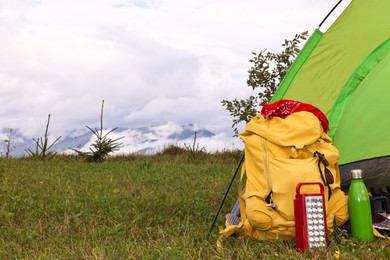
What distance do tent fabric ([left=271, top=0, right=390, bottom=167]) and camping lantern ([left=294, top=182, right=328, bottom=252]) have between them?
3.25 feet

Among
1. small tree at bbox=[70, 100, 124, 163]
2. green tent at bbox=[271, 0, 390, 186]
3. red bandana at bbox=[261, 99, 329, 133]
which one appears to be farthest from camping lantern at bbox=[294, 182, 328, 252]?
small tree at bbox=[70, 100, 124, 163]

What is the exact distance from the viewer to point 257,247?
13.5ft

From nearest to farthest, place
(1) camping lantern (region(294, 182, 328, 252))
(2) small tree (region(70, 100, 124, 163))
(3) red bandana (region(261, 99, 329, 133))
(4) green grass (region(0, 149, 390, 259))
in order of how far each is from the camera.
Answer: (1) camping lantern (region(294, 182, 328, 252)) → (4) green grass (region(0, 149, 390, 259)) → (3) red bandana (region(261, 99, 329, 133)) → (2) small tree (region(70, 100, 124, 163))

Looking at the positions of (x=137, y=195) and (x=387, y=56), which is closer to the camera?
(x=387, y=56)

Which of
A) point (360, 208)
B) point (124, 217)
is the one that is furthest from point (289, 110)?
point (124, 217)

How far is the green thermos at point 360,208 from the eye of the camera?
4145mm

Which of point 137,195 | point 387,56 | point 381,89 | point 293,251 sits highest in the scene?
point 387,56

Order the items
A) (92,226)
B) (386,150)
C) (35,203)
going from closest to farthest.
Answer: (386,150) → (92,226) → (35,203)

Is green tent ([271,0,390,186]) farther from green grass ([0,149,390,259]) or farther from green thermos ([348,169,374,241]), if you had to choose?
green grass ([0,149,390,259])

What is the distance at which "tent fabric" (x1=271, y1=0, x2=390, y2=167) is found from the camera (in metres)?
4.79

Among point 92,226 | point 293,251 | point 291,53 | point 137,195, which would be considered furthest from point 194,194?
point 291,53

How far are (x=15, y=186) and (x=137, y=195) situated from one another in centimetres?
195

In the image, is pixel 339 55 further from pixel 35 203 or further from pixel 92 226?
pixel 35 203

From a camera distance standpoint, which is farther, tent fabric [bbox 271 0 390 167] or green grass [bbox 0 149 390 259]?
tent fabric [bbox 271 0 390 167]
